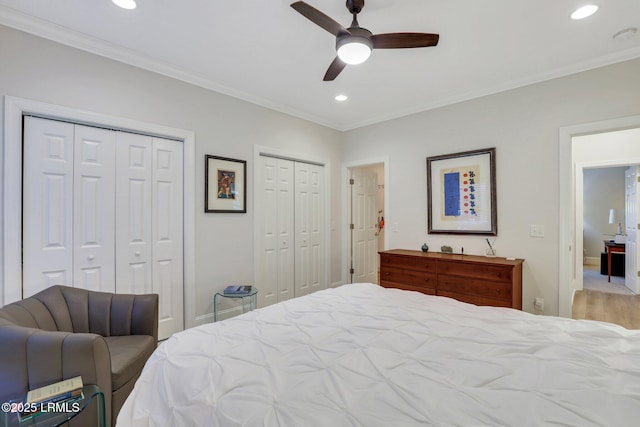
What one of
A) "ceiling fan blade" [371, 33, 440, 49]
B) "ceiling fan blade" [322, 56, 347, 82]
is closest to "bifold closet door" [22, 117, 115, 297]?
"ceiling fan blade" [322, 56, 347, 82]

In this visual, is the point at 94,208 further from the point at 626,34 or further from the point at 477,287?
the point at 626,34

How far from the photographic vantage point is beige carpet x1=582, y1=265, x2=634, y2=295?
4.70 m

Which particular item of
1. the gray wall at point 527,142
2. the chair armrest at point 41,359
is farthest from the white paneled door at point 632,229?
the chair armrest at point 41,359

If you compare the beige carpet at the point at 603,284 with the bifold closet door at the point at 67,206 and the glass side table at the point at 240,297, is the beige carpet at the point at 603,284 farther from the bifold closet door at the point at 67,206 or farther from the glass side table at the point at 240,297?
the bifold closet door at the point at 67,206

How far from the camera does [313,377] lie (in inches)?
42.0

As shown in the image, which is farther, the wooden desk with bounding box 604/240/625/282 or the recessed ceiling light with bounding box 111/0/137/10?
the wooden desk with bounding box 604/240/625/282

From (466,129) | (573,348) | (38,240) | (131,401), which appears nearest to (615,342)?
(573,348)

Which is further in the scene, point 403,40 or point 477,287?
point 477,287

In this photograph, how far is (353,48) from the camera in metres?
1.83

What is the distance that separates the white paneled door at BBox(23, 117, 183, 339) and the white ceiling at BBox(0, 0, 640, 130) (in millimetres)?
757

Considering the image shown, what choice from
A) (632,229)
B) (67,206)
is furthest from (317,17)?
(632,229)

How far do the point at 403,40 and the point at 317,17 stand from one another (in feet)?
1.95

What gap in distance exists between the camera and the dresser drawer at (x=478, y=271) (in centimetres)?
282

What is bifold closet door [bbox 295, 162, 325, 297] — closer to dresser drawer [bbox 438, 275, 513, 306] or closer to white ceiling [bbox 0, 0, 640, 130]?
white ceiling [bbox 0, 0, 640, 130]
